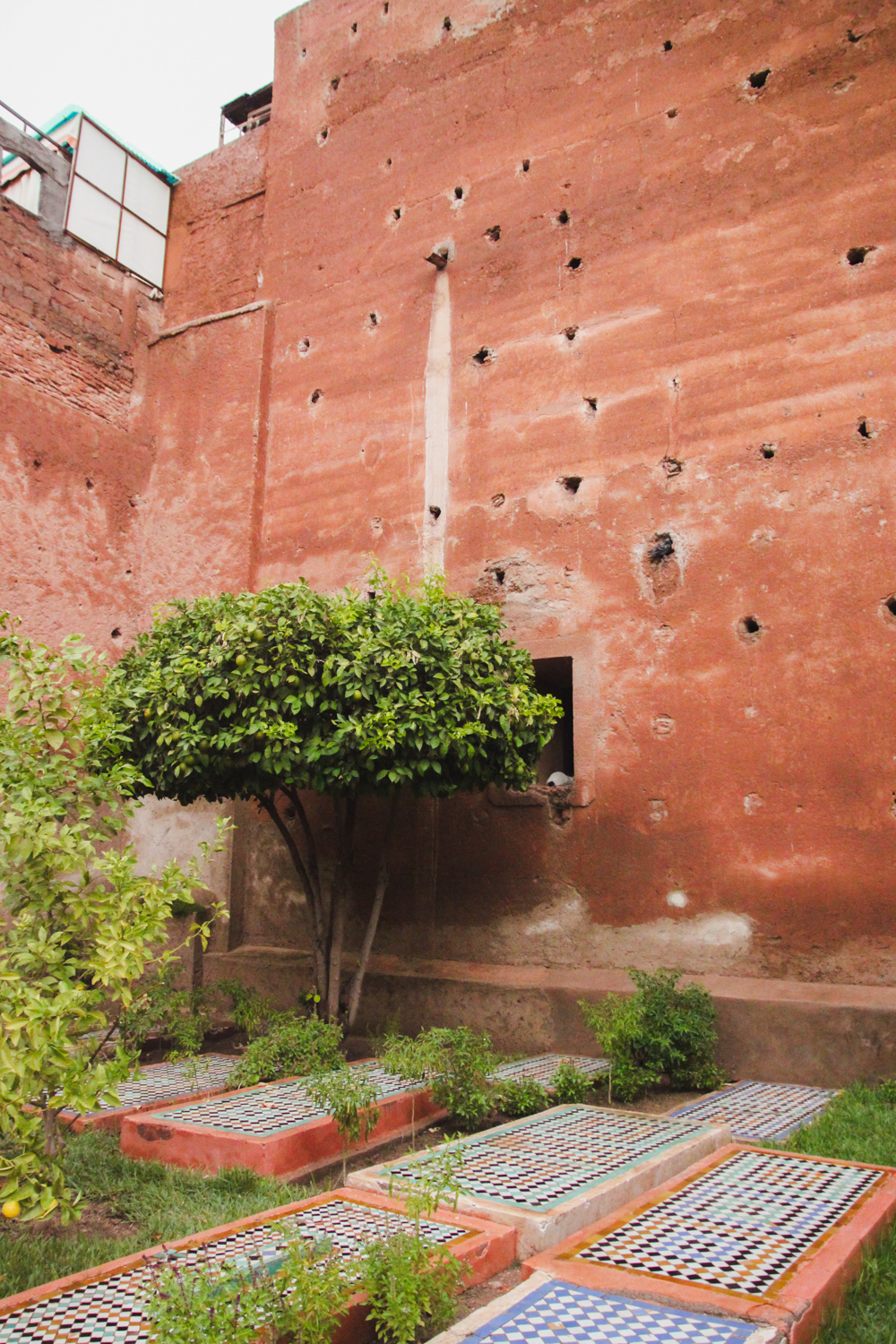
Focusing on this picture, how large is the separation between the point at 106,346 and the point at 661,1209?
31.7 feet

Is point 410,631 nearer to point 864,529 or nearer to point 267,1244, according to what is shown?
point 864,529

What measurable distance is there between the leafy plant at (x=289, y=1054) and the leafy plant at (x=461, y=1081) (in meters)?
0.80

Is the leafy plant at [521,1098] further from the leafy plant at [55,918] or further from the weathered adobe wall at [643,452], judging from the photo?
the leafy plant at [55,918]

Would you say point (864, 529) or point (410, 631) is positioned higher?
point (864, 529)

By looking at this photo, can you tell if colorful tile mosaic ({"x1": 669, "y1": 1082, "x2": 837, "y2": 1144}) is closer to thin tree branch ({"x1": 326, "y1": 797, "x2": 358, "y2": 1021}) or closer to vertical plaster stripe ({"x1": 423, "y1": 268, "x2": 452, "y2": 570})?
thin tree branch ({"x1": 326, "y1": 797, "x2": 358, "y2": 1021})

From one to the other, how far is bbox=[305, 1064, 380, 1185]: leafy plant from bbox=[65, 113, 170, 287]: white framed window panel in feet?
29.5

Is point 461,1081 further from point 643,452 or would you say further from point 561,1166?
point 643,452

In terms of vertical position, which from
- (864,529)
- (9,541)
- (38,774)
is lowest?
(38,774)

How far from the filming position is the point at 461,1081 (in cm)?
495

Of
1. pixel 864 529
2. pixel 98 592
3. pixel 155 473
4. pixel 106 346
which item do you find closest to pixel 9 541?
pixel 98 592

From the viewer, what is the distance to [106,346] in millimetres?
10258

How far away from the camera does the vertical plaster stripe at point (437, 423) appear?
8383mm

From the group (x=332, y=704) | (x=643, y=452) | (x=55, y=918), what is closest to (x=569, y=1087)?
(x=332, y=704)

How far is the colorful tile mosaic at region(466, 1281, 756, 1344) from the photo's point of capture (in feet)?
7.89
